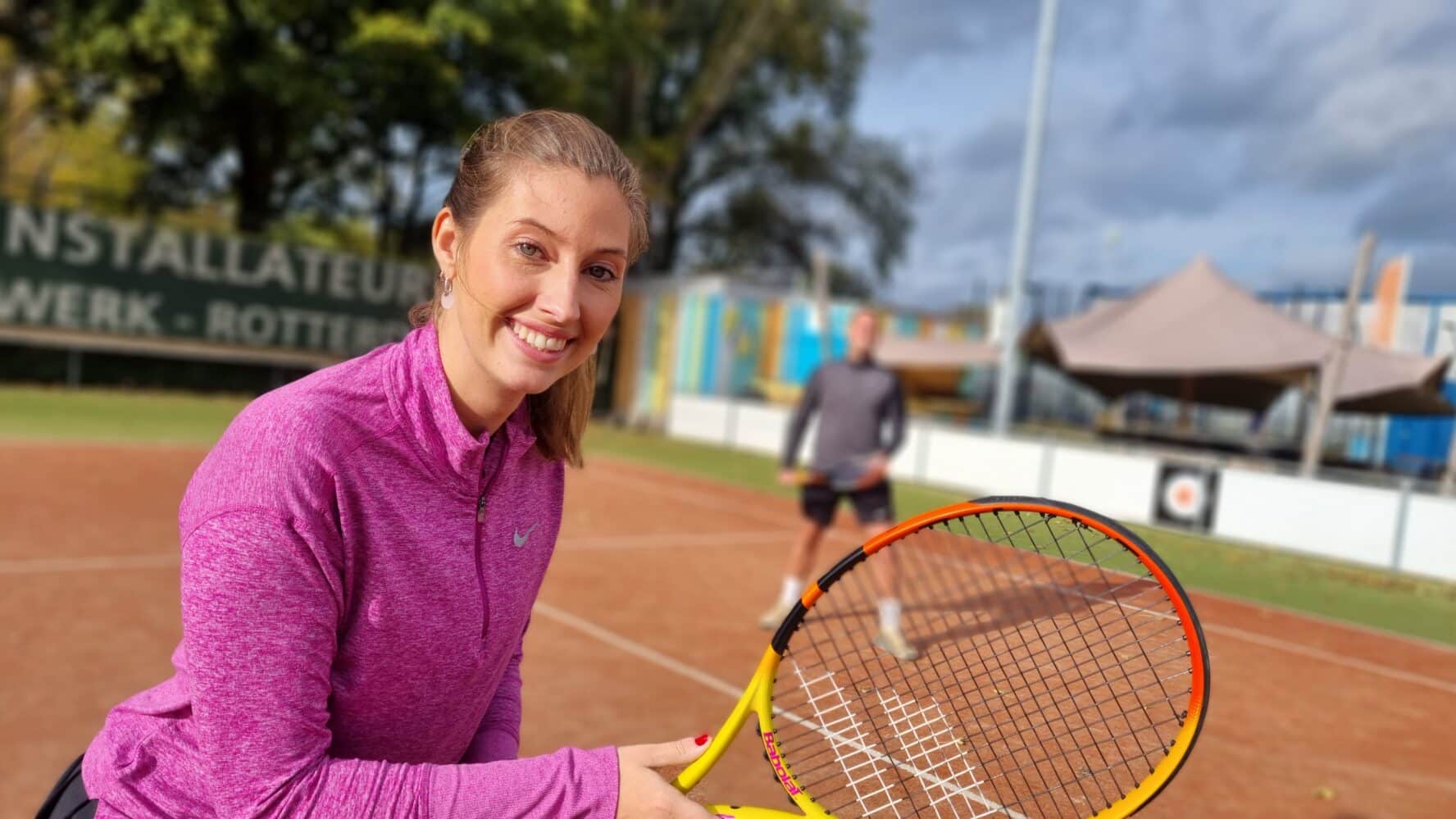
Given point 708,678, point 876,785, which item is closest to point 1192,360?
point 708,678

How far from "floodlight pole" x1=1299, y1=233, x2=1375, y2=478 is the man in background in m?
7.99

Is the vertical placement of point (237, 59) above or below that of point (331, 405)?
above

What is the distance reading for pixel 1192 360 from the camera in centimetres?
1677

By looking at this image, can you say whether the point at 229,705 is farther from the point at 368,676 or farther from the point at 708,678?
the point at 708,678

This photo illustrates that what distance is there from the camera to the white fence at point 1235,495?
34.8ft

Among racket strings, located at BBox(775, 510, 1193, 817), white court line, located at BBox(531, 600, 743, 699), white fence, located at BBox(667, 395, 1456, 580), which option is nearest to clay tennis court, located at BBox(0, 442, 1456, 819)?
white court line, located at BBox(531, 600, 743, 699)

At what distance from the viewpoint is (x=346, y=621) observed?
129 cm

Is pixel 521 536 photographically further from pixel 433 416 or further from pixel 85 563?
pixel 85 563

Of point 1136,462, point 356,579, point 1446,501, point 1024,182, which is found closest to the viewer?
point 356,579

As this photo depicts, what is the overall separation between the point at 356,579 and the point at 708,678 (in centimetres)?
428

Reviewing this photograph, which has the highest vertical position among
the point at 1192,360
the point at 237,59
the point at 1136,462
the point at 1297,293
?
the point at 237,59

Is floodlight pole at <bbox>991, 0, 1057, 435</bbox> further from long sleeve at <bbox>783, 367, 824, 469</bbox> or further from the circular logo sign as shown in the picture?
long sleeve at <bbox>783, 367, 824, 469</bbox>

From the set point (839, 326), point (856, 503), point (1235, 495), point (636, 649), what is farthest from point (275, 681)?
point (839, 326)

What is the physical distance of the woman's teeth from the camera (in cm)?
137
